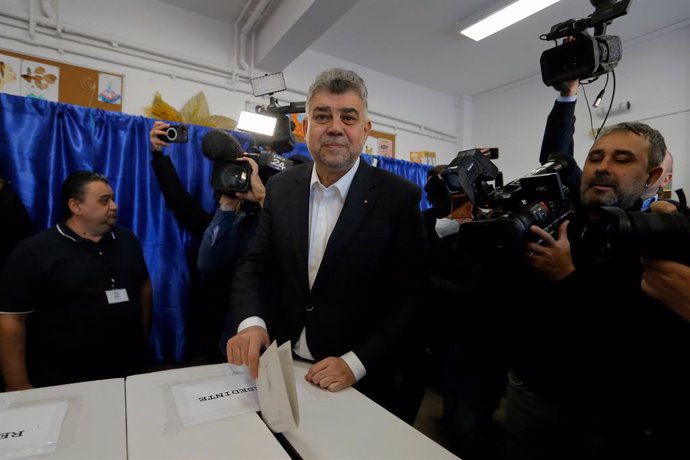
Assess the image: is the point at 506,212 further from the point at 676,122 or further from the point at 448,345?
the point at 676,122

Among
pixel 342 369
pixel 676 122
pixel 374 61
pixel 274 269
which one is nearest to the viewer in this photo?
pixel 342 369

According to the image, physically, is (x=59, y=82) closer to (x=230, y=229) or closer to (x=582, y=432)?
(x=230, y=229)

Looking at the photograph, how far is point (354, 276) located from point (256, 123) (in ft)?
3.69

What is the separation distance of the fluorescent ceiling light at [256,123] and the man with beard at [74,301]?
82cm

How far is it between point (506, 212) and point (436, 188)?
2.08ft

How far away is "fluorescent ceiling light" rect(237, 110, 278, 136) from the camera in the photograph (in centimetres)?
178

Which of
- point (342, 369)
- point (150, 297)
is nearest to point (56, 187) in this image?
point (150, 297)

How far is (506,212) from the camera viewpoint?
3.26 ft

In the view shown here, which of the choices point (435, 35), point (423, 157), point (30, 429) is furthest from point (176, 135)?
point (423, 157)

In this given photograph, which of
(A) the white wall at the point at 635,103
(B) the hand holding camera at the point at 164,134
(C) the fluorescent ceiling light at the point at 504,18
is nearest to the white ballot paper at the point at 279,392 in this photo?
(B) the hand holding camera at the point at 164,134

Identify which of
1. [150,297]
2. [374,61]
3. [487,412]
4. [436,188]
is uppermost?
[374,61]

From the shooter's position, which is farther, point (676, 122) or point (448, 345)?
point (676, 122)

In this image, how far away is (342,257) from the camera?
1.07 m

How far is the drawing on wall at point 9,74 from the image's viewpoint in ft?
8.83
